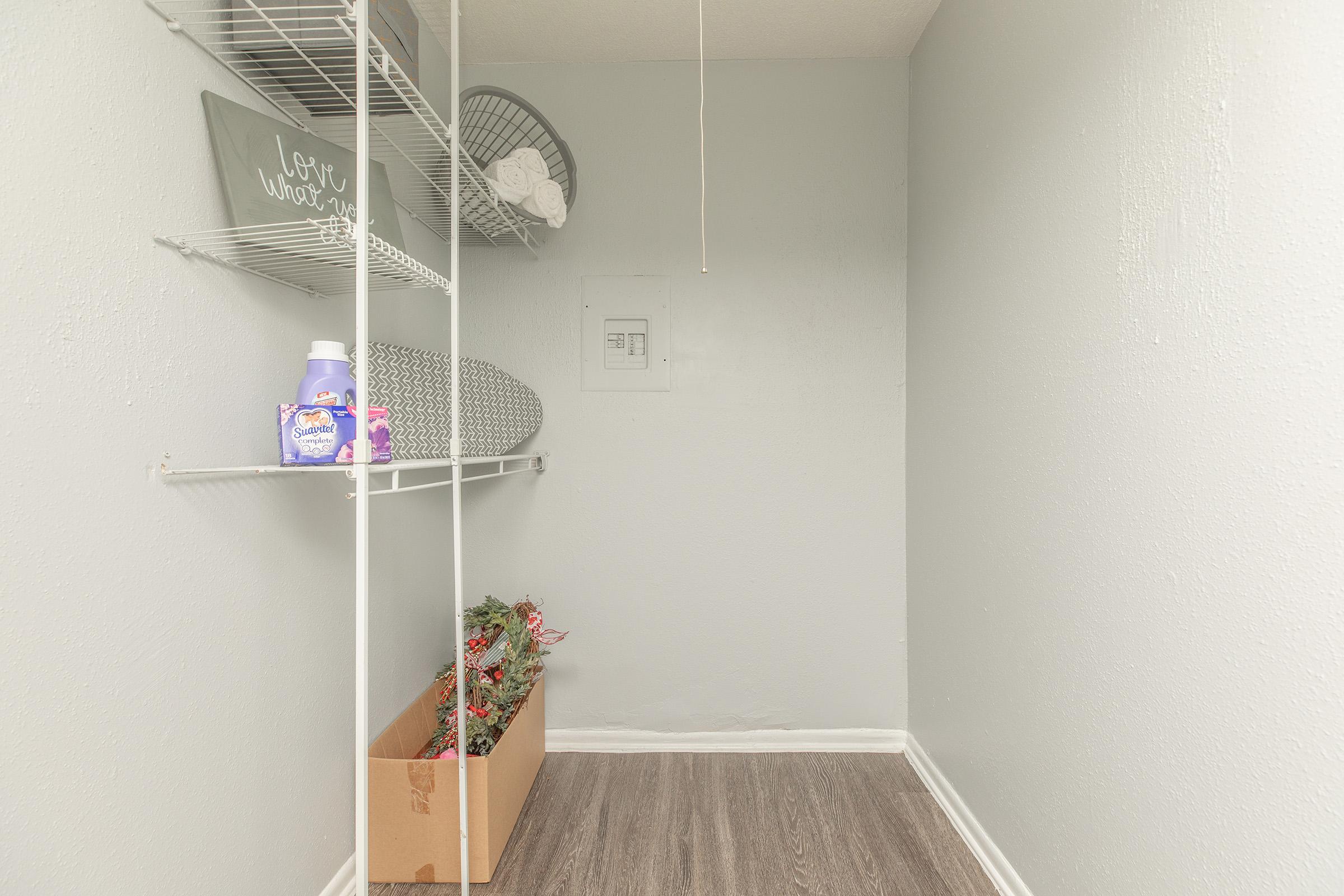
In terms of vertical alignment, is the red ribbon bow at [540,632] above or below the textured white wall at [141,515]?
below

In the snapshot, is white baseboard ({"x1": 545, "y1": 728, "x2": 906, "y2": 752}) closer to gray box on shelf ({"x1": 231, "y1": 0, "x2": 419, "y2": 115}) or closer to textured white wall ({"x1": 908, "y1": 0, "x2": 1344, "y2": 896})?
textured white wall ({"x1": 908, "y1": 0, "x2": 1344, "y2": 896})

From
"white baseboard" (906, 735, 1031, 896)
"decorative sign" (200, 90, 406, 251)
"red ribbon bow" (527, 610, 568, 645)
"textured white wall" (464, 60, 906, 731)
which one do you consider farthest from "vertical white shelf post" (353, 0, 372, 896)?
"white baseboard" (906, 735, 1031, 896)

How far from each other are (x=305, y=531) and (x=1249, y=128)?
157 centimetres

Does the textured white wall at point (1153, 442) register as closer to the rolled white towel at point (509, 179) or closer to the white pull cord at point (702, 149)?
the white pull cord at point (702, 149)

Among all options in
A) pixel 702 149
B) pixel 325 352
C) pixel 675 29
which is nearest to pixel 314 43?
pixel 325 352

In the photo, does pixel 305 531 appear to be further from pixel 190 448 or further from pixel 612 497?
pixel 612 497

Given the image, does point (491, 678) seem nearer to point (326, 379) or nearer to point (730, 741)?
point (730, 741)

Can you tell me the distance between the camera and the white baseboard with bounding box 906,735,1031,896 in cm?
138

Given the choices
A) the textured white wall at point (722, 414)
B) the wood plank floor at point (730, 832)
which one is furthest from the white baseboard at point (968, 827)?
the textured white wall at point (722, 414)

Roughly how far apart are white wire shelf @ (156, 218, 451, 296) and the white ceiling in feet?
3.28

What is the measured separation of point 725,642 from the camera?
2074mm

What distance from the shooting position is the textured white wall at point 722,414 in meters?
2.03

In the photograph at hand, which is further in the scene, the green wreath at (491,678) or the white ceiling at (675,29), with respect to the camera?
the white ceiling at (675,29)

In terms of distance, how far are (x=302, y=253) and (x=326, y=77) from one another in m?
0.35
